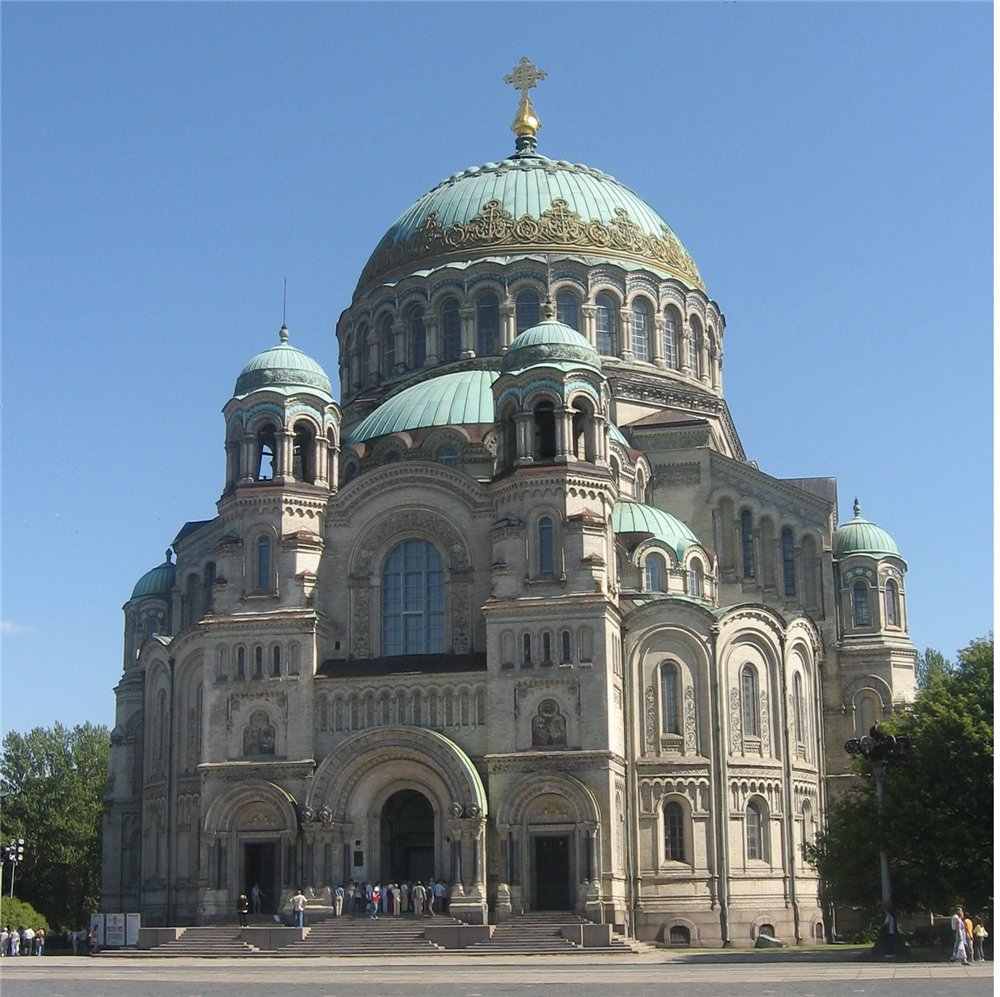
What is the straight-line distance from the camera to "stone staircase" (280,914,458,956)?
44094mm

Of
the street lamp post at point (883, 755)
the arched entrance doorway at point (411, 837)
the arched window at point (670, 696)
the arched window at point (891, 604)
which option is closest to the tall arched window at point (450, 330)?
the arched window at point (670, 696)

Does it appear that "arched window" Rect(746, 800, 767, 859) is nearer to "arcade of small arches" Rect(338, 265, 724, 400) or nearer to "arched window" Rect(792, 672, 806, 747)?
"arched window" Rect(792, 672, 806, 747)

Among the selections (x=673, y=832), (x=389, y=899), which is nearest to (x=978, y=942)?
(x=673, y=832)

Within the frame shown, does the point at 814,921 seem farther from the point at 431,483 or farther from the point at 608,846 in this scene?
the point at 431,483

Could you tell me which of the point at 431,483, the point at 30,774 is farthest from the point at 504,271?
the point at 30,774

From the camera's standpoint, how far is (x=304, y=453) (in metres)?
52.9

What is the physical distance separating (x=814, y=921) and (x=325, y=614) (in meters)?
17.7

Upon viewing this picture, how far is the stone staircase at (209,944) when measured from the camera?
4500 centimetres

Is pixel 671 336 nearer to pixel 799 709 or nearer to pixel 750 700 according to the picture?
pixel 799 709

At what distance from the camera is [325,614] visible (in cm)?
5144

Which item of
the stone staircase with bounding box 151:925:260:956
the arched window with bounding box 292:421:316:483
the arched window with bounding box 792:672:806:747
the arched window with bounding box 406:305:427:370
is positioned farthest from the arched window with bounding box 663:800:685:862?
the arched window with bounding box 406:305:427:370

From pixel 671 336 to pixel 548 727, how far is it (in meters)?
22.5

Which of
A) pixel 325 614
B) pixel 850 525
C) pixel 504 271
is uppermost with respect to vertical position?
pixel 504 271

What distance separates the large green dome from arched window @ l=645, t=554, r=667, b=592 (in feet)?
54.5
